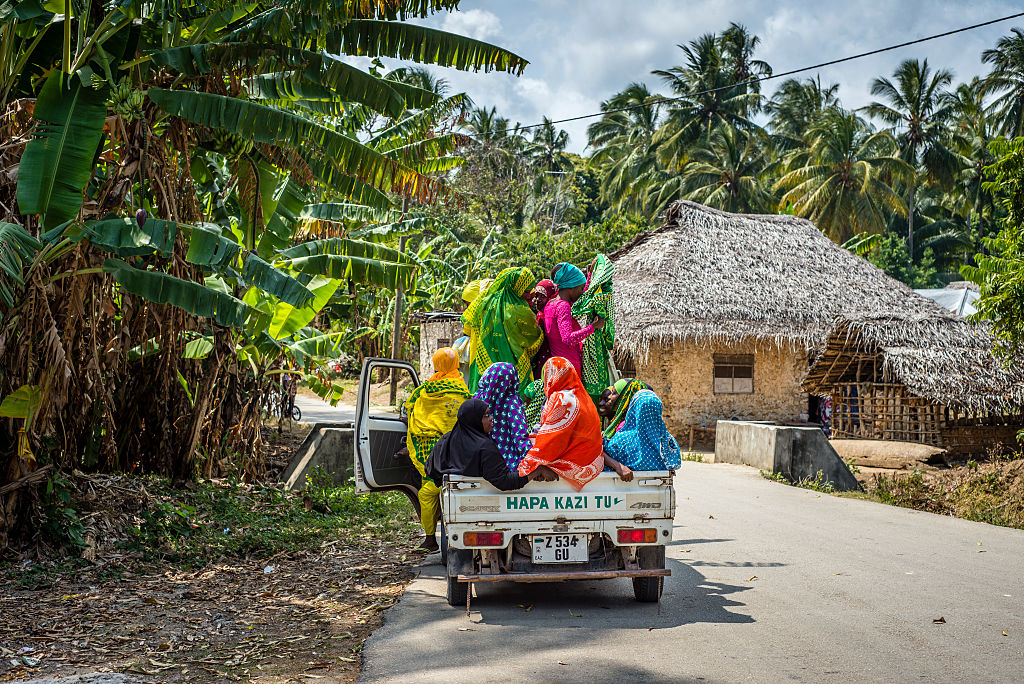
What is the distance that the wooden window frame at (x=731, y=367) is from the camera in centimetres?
2080

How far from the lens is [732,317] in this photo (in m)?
20.1

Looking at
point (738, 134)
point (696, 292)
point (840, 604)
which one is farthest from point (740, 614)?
point (738, 134)

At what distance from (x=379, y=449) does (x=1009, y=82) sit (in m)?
43.6

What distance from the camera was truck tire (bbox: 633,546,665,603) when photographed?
5.87 m

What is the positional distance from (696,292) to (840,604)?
599 inches

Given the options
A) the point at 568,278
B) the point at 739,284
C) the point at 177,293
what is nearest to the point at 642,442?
the point at 568,278

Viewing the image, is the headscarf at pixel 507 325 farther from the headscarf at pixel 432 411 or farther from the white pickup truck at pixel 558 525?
the white pickup truck at pixel 558 525

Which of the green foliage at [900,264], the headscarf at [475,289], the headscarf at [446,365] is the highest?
the green foliage at [900,264]

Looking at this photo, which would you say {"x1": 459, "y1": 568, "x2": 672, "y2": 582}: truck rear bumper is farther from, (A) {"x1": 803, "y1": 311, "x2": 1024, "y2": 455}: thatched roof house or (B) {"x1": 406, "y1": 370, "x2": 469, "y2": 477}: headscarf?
(A) {"x1": 803, "y1": 311, "x2": 1024, "y2": 455}: thatched roof house

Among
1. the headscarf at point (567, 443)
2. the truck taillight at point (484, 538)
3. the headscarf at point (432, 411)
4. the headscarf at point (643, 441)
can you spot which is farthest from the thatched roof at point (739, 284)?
the truck taillight at point (484, 538)

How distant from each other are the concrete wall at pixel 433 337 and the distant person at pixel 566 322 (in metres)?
21.0

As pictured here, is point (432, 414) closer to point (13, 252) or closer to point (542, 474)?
point (542, 474)

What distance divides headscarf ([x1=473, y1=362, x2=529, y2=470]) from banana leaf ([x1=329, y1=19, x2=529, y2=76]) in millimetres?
3473

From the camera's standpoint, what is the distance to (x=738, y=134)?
43.3 metres
